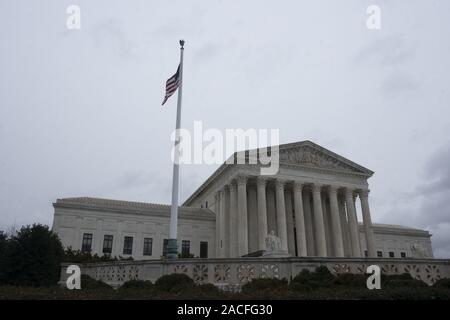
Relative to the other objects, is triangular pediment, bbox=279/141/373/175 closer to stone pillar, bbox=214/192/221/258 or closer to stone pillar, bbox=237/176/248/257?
stone pillar, bbox=237/176/248/257

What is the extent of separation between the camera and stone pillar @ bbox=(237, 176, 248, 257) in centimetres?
4755

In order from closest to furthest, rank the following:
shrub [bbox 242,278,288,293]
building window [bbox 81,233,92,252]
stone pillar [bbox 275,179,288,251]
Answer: shrub [bbox 242,278,288,293] → stone pillar [bbox 275,179,288,251] → building window [bbox 81,233,92,252]

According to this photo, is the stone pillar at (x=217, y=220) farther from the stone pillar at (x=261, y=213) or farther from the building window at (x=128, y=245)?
the building window at (x=128, y=245)

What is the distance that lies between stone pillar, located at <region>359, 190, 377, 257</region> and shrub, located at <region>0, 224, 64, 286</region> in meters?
43.6

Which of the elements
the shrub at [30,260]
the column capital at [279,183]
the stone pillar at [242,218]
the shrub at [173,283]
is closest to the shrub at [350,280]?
the shrub at [173,283]

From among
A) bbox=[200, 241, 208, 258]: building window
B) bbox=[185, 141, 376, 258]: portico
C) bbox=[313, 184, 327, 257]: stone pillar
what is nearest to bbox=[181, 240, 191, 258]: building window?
bbox=[200, 241, 208, 258]: building window

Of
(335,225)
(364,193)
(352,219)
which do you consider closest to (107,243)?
(335,225)

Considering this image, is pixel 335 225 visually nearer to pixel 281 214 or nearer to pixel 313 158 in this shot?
pixel 281 214

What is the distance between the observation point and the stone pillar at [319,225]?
169 ft

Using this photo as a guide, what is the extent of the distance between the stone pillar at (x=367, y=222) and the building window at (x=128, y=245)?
112 feet

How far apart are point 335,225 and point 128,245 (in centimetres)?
3014

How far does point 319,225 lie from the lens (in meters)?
52.7

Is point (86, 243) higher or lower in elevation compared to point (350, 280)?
higher

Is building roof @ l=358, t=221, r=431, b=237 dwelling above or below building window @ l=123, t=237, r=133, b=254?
above
